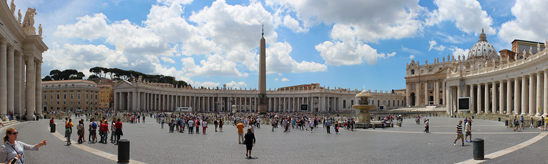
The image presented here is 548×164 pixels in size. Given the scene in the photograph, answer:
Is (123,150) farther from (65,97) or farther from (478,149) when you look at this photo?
(65,97)

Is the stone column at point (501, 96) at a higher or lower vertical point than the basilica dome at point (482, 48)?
lower

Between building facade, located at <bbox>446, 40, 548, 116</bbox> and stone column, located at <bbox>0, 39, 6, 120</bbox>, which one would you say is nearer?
stone column, located at <bbox>0, 39, 6, 120</bbox>

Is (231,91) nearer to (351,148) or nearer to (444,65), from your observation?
(444,65)

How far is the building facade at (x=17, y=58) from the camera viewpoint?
21875 mm

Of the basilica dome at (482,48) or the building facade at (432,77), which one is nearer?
the building facade at (432,77)

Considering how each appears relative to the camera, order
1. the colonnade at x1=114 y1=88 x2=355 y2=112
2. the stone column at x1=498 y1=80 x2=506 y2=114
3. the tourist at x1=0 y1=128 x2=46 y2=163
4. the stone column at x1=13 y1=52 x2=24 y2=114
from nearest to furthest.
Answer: the tourist at x1=0 y1=128 x2=46 y2=163 < the stone column at x1=13 y1=52 x2=24 y2=114 < the stone column at x1=498 y1=80 x2=506 y2=114 < the colonnade at x1=114 y1=88 x2=355 y2=112

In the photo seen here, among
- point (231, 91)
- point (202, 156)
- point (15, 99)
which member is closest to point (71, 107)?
point (231, 91)

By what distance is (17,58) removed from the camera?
26.4 m

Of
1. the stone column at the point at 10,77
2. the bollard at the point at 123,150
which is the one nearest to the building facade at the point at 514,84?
the bollard at the point at 123,150

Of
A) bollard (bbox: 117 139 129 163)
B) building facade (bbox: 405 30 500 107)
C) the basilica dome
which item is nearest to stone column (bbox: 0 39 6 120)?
bollard (bbox: 117 139 129 163)

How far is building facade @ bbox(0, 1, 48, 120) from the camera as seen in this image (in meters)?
21.9

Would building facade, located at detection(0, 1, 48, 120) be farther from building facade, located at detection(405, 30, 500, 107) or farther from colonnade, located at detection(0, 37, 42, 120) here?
building facade, located at detection(405, 30, 500, 107)

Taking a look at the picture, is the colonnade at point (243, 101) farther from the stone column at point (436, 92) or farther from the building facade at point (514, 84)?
the building facade at point (514, 84)

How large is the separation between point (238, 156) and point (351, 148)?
4676 millimetres
